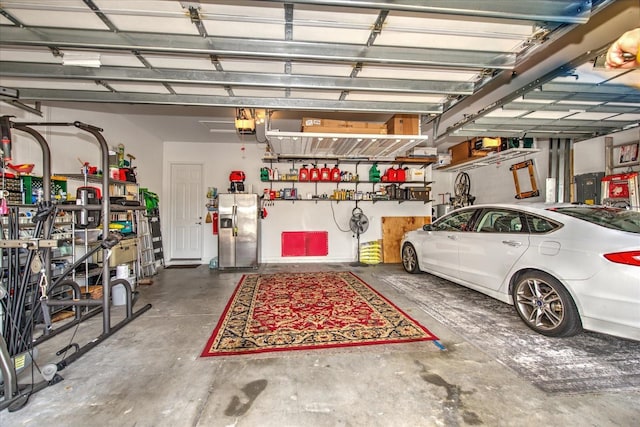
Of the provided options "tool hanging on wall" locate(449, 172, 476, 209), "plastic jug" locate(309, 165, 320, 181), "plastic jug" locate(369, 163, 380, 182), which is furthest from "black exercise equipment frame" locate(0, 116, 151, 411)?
"tool hanging on wall" locate(449, 172, 476, 209)

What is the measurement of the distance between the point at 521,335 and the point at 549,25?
267 centimetres

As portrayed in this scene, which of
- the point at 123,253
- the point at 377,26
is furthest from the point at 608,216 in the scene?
the point at 123,253

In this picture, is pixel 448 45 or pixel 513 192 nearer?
pixel 448 45

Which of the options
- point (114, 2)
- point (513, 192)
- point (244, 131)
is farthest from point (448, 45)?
point (513, 192)

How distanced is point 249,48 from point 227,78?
1.92ft

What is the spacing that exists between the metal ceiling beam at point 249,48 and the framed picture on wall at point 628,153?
360cm

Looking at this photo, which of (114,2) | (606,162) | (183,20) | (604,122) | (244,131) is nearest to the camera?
(114,2)

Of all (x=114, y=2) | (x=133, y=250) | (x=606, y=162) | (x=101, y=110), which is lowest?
(x=133, y=250)

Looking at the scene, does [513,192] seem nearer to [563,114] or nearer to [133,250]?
[563,114]

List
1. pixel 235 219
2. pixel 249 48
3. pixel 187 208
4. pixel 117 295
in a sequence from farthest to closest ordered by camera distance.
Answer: pixel 187 208
pixel 235 219
pixel 117 295
pixel 249 48

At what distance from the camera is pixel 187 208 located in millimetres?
6562

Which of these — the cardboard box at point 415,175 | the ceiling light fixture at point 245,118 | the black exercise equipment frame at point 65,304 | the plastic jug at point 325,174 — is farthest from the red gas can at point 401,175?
the black exercise equipment frame at point 65,304

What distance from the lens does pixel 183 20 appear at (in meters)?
1.88

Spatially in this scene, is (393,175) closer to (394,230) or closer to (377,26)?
(394,230)
